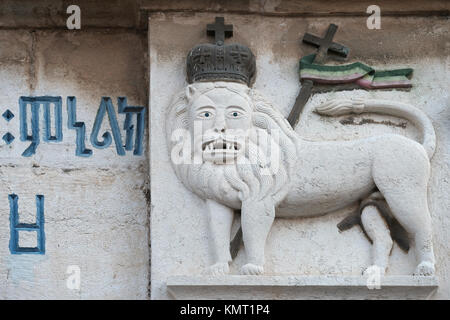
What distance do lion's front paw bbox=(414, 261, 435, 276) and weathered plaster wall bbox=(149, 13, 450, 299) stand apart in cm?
6

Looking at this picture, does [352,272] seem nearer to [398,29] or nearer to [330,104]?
[330,104]

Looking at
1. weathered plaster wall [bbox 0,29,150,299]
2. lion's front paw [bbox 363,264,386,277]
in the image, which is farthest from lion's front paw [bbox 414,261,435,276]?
weathered plaster wall [bbox 0,29,150,299]

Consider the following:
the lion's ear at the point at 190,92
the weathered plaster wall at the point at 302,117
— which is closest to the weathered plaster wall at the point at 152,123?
the weathered plaster wall at the point at 302,117

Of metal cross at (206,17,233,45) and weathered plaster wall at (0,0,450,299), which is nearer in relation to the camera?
weathered plaster wall at (0,0,450,299)

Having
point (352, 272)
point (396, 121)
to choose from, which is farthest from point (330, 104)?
point (352, 272)

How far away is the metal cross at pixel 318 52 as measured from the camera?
604cm

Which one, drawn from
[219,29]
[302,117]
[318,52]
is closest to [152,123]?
[219,29]

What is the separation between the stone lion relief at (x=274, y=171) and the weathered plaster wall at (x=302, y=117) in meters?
0.07

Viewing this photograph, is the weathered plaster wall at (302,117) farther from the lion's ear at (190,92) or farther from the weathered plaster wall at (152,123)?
the lion's ear at (190,92)

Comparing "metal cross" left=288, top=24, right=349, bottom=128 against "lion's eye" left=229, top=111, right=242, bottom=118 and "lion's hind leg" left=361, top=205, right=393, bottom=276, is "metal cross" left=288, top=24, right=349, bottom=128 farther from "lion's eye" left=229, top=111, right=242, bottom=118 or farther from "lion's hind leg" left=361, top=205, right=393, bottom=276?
"lion's hind leg" left=361, top=205, right=393, bottom=276

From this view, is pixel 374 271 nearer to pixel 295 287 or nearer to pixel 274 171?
pixel 295 287

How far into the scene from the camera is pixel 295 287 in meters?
5.74

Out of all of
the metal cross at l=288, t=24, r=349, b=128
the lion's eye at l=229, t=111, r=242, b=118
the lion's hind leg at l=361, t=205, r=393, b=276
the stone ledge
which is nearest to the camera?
the stone ledge

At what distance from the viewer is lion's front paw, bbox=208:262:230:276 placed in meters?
5.77
